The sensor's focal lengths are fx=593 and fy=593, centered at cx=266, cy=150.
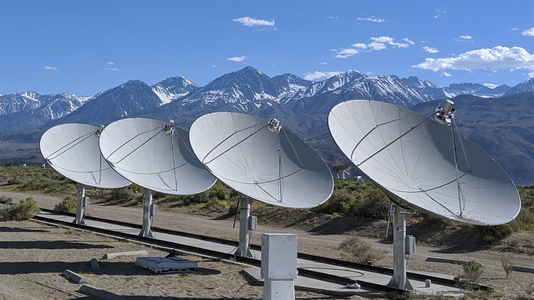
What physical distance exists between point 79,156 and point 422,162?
22.6m

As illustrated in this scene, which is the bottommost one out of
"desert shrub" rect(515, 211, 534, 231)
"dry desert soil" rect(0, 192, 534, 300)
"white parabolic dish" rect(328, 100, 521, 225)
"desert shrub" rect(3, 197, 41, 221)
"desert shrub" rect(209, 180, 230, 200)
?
"dry desert soil" rect(0, 192, 534, 300)

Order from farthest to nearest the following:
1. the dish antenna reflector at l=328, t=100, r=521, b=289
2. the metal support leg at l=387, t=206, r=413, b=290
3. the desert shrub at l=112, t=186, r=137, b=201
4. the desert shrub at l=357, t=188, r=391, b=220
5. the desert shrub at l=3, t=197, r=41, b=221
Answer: the desert shrub at l=112, t=186, r=137, b=201, the desert shrub at l=357, t=188, r=391, b=220, the desert shrub at l=3, t=197, r=41, b=221, the dish antenna reflector at l=328, t=100, r=521, b=289, the metal support leg at l=387, t=206, r=413, b=290

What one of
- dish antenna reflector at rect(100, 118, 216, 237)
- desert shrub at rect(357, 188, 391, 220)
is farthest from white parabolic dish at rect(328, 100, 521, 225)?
desert shrub at rect(357, 188, 391, 220)

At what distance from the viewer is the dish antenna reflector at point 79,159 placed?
109ft

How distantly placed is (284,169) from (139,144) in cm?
929

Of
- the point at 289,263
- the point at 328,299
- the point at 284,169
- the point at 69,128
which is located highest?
the point at 69,128

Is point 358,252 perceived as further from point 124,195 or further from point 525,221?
point 124,195

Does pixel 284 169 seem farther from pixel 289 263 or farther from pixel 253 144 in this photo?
pixel 289 263

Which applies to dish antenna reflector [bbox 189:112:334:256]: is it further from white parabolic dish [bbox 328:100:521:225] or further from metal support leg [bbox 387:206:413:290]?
metal support leg [bbox 387:206:413:290]

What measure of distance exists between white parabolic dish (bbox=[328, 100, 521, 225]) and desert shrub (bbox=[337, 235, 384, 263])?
20.4 ft

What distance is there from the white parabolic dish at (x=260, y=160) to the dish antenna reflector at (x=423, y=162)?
12.5ft

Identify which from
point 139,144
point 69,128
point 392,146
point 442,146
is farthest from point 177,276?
point 69,128

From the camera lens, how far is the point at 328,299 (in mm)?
16906

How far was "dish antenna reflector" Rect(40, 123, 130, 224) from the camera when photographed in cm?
3328
